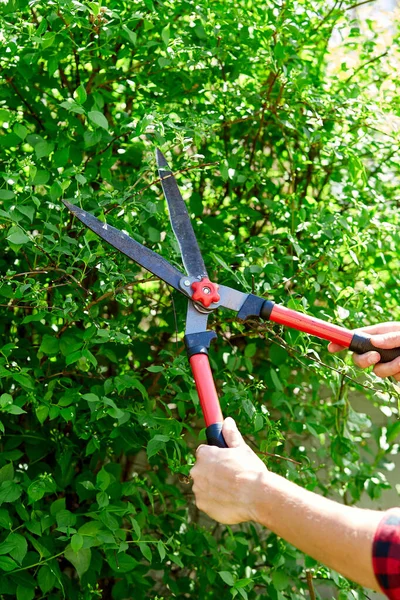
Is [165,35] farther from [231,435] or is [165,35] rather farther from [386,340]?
[231,435]

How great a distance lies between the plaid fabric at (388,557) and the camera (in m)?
1.26

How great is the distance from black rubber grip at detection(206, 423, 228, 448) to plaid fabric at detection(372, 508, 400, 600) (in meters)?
0.37

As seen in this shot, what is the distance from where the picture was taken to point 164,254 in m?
2.20

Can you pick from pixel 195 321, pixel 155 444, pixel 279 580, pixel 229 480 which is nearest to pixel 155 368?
pixel 155 444

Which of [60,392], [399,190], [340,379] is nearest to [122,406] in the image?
[60,392]

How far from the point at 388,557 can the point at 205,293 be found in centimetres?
77

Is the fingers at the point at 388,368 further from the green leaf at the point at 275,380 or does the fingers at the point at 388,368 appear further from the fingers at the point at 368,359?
the green leaf at the point at 275,380

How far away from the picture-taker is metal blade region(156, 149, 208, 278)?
6.38 ft

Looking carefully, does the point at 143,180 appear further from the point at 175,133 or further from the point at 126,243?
the point at 126,243

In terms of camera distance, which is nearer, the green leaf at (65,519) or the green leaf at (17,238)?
the green leaf at (17,238)

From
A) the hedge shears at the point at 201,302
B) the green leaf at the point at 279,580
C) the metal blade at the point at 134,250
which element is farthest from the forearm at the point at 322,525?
the green leaf at the point at 279,580

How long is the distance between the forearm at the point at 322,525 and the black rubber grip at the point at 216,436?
15 centimetres

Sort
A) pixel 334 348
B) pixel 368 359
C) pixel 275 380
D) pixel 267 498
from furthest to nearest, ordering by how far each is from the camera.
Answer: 1. pixel 275 380
2. pixel 334 348
3. pixel 368 359
4. pixel 267 498

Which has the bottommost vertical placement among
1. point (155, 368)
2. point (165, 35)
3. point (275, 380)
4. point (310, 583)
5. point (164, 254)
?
point (310, 583)
